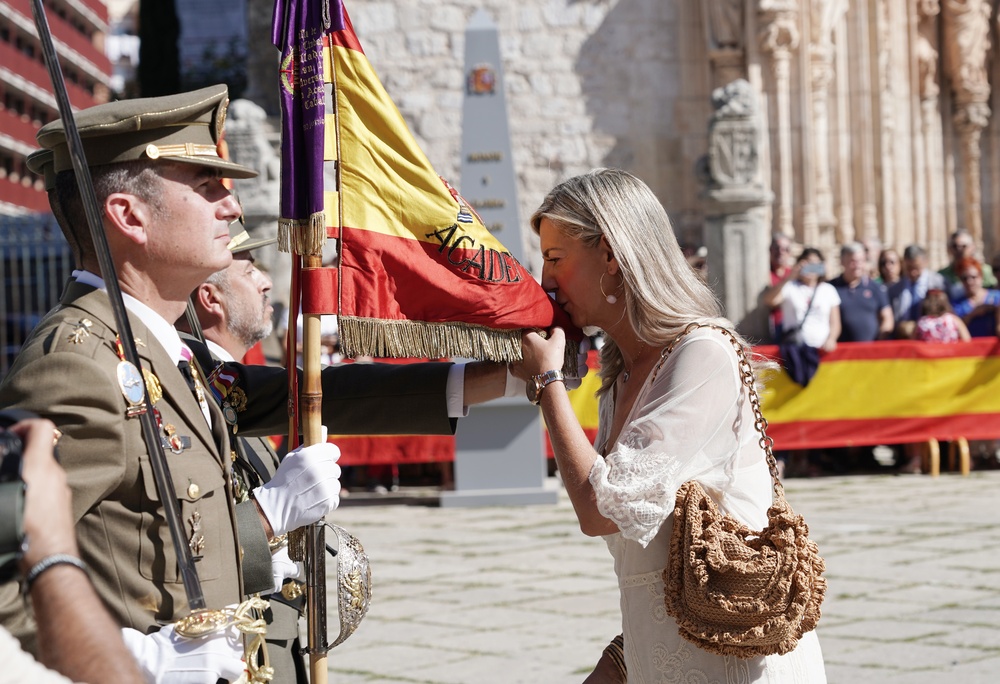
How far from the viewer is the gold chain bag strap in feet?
9.11

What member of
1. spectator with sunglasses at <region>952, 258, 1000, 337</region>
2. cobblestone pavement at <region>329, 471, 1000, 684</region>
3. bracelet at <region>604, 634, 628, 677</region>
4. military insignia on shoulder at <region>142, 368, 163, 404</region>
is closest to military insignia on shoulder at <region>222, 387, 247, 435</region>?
military insignia on shoulder at <region>142, 368, 163, 404</region>

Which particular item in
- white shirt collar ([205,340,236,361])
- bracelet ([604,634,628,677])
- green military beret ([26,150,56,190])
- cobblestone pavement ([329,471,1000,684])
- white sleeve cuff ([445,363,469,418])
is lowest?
cobblestone pavement ([329,471,1000,684])

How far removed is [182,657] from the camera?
7.70 feet

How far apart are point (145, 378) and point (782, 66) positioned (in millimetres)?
14757

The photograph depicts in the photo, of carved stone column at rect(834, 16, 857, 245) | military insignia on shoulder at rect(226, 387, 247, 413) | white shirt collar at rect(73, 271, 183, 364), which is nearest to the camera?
white shirt collar at rect(73, 271, 183, 364)

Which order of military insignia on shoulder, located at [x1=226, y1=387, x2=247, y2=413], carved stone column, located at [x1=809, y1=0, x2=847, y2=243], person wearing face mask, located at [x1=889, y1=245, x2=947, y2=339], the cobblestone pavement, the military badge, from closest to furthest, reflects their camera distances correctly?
the military badge, military insignia on shoulder, located at [x1=226, y1=387, x2=247, y2=413], the cobblestone pavement, person wearing face mask, located at [x1=889, y1=245, x2=947, y2=339], carved stone column, located at [x1=809, y1=0, x2=847, y2=243]

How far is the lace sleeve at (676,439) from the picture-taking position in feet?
9.23

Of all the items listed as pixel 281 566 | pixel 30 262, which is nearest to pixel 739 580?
pixel 281 566

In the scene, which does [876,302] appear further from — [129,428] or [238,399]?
[129,428]

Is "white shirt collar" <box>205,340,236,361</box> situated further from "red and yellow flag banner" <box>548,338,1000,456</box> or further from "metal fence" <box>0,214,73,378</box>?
"metal fence" <box>0,214,73,378</box>

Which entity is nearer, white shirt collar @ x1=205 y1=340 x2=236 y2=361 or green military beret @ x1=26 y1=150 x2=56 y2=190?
green military beret @ x1=26 y1=150 x2=56 y2=190

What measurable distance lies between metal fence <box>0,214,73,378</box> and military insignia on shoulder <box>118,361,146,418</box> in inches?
559

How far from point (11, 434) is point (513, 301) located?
5.30 feet

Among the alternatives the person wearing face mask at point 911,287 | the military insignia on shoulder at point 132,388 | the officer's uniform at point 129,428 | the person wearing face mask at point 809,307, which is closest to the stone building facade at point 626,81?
the person wearing face mask at point 911,287
